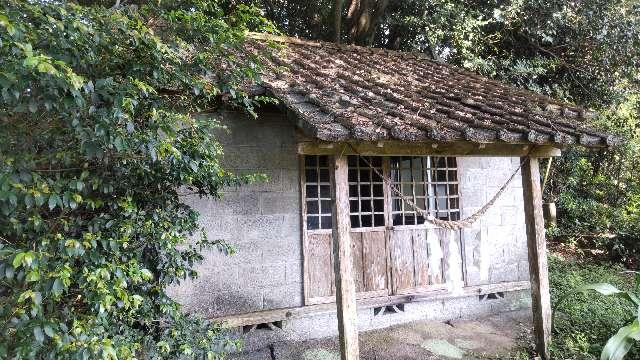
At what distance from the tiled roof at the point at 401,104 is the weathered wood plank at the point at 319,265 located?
1992 mm

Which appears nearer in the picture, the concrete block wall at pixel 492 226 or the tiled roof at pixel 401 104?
the tiled roof at pixel 401 104

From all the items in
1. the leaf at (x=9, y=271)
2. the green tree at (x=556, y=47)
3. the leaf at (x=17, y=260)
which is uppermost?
the green tree at (x=556, y=47)

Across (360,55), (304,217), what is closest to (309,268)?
(304,217)

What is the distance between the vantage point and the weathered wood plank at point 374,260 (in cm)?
572

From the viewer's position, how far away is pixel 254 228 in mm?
5184

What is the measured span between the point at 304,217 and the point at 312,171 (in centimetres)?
66

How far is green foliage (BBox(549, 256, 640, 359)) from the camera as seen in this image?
4961 mm

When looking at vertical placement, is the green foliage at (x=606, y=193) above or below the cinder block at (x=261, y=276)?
above

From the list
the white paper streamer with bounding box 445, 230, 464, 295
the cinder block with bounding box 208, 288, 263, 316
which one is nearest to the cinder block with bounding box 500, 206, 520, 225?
the white paper streamer with bounding box 445, 230, 464, 295

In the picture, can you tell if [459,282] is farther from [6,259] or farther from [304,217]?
[6,259]

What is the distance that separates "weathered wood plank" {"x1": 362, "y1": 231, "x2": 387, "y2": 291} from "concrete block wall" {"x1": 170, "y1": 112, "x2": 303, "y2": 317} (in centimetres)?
96

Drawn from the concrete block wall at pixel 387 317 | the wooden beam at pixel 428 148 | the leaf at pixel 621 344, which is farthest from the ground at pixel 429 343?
the wooden beam at pixel 428 148

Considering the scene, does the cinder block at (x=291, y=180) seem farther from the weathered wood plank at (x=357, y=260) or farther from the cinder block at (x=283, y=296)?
the cinder block at (x=283, y=296)

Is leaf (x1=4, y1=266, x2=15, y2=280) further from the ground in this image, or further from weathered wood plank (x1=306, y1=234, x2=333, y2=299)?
weathered wood plank (x1=306, y1=234, x2=333, y2=299)
